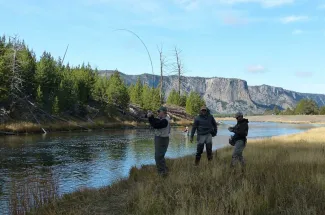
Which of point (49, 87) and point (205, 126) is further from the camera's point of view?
point (49, 87)

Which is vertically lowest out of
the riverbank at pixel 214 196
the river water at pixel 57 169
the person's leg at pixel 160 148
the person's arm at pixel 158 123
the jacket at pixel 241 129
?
the river water at pixel 57 169

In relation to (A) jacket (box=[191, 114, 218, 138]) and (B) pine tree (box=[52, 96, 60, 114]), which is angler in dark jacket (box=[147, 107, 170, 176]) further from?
(B) pine tree (box=[52, 96, 60, 114])

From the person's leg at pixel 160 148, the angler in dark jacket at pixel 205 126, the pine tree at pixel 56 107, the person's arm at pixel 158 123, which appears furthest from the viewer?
the pine tree at pixel 56 107

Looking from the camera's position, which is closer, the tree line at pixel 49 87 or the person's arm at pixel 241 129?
the person's arm at pixel 241 129

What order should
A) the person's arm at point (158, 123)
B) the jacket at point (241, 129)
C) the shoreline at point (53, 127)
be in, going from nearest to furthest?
the person's arm at point (158, 123), the jacket at point (241, 129), the shoreline at point (53, 127)

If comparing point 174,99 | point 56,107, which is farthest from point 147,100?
point 56,107

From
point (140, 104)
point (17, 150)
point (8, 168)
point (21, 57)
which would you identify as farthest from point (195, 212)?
point (140, 104)

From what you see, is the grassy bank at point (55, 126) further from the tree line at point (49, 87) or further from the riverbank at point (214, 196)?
the riverbank at point (214, 196)

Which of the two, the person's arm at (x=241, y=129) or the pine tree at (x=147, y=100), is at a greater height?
the pine tree at (x=147, y=100)

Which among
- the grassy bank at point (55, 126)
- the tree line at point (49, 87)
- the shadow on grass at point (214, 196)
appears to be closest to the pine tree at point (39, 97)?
the tree line at point (49, 87)

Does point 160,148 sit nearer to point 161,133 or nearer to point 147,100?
point 161,133

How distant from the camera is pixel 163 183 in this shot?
30.9ft

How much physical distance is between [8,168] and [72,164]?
3.38 m

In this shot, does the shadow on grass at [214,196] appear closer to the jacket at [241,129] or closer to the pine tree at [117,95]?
the jacket at [241,129]
